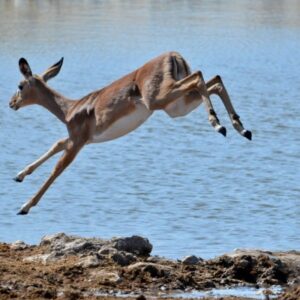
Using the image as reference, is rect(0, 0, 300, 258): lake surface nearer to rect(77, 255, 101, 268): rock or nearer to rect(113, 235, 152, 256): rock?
A: rect(113, 235, 152, 256): rock

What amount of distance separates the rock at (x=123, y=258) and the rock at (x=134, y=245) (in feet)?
1.29

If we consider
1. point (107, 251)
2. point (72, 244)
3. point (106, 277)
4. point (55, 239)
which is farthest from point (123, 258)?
point (55, 239)

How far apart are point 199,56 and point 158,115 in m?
8.86

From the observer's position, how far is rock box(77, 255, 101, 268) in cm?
959

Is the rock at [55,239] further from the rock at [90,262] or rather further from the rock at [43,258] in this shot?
the rock at [90,262]

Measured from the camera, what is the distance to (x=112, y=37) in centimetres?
3525

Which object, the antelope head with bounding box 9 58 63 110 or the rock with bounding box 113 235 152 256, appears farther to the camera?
the antelope head with bounding box 9 58 63 110

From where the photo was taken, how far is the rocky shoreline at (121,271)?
902cm

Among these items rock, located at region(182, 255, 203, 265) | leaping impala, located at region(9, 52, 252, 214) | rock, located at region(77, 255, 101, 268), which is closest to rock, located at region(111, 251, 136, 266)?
rock, located at region(77, 255, 101, 268)

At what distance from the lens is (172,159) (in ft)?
56.9

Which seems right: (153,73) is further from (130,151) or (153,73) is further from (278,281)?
(130,151)

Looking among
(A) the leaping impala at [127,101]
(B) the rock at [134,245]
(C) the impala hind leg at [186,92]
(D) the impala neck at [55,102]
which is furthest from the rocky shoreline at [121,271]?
(D) the impala neck at [55,102]

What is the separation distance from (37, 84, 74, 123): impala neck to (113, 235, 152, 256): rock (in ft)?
6.75

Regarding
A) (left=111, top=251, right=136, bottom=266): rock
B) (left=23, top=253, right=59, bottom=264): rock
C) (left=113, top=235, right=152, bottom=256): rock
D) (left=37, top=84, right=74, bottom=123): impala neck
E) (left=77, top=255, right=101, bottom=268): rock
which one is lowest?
(left=113, top=235, right=152, bottom=256): rock
